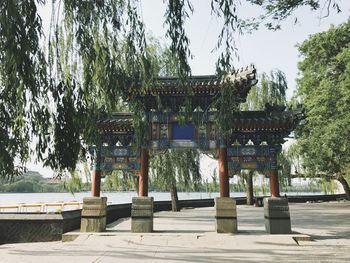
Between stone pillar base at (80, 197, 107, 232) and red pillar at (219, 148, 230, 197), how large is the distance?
3339mm

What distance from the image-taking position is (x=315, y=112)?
16984 millimetres

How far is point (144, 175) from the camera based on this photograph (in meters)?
9.88

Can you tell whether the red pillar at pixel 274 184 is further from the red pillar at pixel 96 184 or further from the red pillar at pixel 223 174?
the red pillar at pixel 96 184

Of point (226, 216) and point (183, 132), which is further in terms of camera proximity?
point (183, 132)

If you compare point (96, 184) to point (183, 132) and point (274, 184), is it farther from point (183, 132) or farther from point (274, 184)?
point (274, 184)

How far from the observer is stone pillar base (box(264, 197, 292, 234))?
28.8 feet

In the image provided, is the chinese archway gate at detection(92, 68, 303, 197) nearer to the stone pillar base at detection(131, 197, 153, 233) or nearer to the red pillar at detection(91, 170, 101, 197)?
the red pillar at detection(91, 170, 101, 197)

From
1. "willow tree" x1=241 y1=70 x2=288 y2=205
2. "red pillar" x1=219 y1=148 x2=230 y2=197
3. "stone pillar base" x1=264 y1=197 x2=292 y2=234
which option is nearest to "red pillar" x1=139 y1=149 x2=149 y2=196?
"red pillar" x1=219 y1=148 x2=230 y2=197

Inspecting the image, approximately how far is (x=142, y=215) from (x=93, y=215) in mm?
1325

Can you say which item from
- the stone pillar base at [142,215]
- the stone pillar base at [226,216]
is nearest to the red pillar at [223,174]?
the stone pillar base at [226,216]

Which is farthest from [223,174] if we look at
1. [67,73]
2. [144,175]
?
[67,73]

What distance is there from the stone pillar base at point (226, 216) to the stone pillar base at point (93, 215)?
3092mm

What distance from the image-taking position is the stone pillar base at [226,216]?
8766 mm

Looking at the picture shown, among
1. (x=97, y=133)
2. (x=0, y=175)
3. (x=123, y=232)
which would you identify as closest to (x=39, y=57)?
(x=97, y=133)
